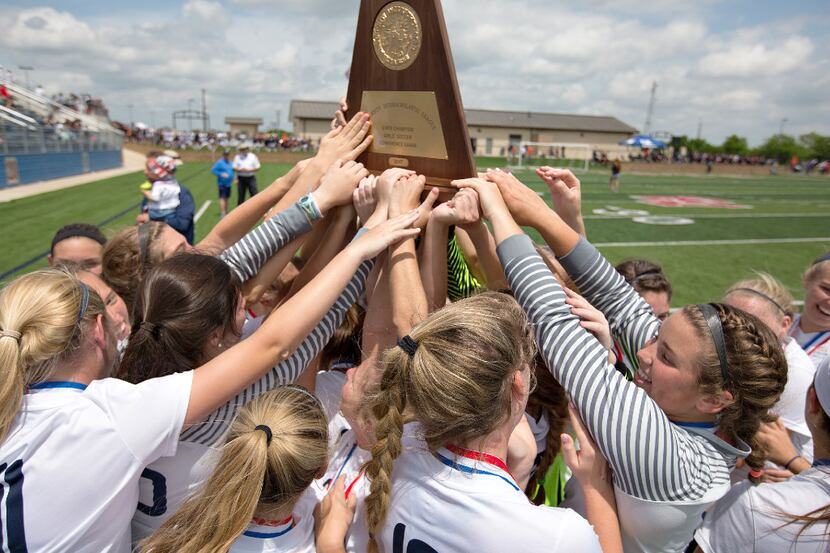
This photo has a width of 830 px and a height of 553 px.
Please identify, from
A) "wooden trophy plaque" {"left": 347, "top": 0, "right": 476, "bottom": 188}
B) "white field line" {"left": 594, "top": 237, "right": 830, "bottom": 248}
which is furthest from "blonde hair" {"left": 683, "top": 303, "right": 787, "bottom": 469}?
"white field line" {"left": 594, "top": 237, "right": 830, "bottom": 248}

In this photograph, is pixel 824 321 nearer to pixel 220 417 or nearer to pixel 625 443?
pixel 625 443

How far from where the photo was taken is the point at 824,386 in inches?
58.2

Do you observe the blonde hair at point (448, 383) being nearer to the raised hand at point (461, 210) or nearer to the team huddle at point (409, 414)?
the team huddle at point (409, 414)

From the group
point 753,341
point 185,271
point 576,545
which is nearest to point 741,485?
point 753,341

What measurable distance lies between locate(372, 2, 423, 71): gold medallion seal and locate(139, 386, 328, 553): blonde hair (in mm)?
1189

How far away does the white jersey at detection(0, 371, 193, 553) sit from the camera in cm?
114

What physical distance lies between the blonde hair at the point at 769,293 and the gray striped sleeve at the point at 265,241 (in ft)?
7.25

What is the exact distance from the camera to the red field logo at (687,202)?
18266 mm

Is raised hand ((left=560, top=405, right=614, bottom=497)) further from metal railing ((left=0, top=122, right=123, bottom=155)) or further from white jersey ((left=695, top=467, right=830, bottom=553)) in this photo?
metal railing ((left=0, top=122, right=123, bottom=155))

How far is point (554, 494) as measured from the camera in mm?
2215

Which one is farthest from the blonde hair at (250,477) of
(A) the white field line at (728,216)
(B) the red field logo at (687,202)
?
(B) the red field logo at (687,202)

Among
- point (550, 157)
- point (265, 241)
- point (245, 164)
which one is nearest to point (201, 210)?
point (245, 164)

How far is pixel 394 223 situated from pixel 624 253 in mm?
9460

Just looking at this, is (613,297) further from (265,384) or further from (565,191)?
(265,384)
